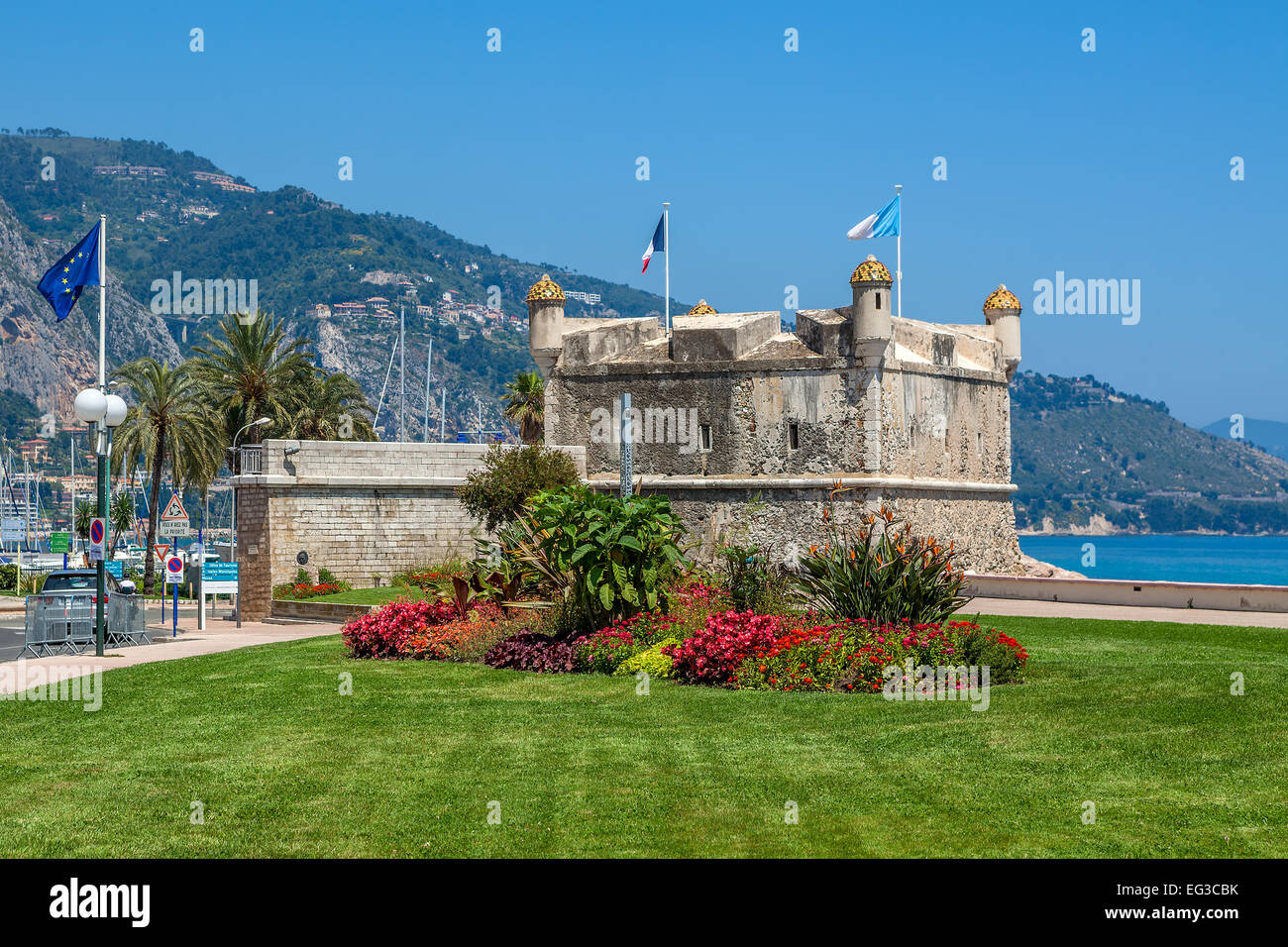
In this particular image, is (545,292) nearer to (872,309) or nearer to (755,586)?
(872,309)

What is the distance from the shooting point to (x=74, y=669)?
2073cm

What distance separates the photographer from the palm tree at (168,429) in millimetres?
52406

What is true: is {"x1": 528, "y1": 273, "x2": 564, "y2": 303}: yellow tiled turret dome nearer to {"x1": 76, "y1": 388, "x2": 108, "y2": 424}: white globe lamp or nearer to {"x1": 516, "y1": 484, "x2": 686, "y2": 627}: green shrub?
{"x1": 76, "y1": 388, "x2": 108, "y2": 424}: white globe lamp

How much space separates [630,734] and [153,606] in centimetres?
3909

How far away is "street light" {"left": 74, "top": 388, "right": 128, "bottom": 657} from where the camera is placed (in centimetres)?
2119

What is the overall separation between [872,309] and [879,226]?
3.31m

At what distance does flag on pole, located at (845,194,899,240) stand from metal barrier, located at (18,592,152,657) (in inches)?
860

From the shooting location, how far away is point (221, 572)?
3159cm

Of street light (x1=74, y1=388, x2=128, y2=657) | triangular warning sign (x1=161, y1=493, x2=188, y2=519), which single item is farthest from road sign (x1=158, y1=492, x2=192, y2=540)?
street light (x1=74, y1=388, x2=128, y2=657)

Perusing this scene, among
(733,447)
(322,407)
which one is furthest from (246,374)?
(733,447)

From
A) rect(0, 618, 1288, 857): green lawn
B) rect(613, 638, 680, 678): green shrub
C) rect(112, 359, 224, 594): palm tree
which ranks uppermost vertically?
rect(112, 359, 224, 594): palm tree

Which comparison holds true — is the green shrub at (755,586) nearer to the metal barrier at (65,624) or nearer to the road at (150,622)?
the metal barrier at (65,624)
